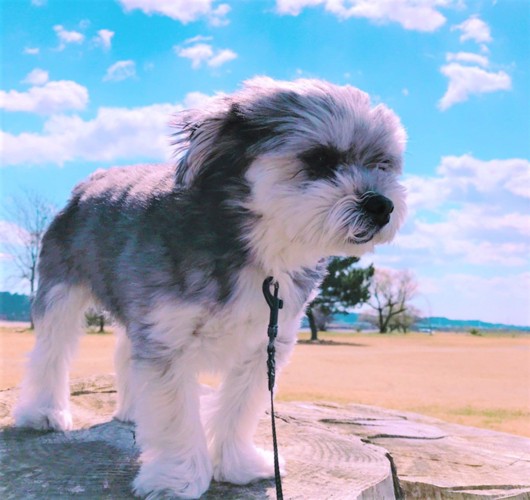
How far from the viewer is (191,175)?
340 centimetres

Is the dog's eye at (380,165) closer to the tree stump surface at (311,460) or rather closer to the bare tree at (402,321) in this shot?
the tree stump surface at (311,460)

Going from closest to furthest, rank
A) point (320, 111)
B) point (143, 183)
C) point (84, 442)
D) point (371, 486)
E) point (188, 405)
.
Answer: point (320, 111), point (188, 405), point (371, 486), point (143, 183), point (84, 442)

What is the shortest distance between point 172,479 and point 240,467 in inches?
20.9

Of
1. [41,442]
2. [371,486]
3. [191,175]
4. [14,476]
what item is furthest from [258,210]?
[41,442]

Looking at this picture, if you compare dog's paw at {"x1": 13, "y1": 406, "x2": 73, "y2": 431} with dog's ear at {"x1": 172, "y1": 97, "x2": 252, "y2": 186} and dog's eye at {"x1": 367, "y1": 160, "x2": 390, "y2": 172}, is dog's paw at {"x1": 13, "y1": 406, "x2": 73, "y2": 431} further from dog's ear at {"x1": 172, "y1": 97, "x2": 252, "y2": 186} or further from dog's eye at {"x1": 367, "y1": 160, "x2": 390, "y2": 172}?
dog's eye at {"x1": 367, "y1": 160, "x2": 390, "y2": 172}

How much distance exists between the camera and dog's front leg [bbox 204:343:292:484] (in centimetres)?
396

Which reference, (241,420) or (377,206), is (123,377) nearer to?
(241,420)

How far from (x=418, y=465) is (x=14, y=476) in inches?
119

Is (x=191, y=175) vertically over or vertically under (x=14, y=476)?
over

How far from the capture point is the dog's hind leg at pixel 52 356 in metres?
5.01

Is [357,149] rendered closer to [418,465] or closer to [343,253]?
[343,253]

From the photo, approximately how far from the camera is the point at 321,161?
3.20 metres

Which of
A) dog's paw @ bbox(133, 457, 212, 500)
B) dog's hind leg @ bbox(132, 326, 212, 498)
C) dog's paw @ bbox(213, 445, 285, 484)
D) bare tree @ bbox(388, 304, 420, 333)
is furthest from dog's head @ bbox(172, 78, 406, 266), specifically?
bare tree @ bbox(388, 304, 420, 333)

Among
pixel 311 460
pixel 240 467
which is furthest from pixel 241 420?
pixel 311 460
